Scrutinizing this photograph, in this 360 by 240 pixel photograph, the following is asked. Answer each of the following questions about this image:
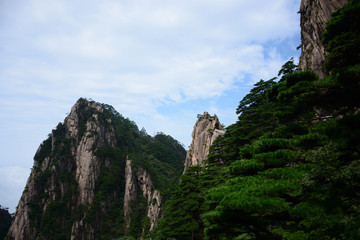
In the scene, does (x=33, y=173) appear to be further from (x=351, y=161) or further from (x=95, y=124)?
(x=351, y=161)

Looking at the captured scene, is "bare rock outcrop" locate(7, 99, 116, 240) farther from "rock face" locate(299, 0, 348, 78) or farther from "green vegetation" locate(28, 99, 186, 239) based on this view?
"rock face" locate(299, 0, 348, 78)

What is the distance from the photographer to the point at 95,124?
67.3 m

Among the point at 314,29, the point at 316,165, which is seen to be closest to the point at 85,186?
the point at 314,29

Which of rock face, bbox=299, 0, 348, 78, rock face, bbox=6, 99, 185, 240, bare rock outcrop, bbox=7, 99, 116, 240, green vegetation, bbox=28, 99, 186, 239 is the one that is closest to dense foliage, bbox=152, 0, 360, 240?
rock face, bbox=299, 0, 348, 78

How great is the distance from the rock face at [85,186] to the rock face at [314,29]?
3574cm

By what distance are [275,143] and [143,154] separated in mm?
65462

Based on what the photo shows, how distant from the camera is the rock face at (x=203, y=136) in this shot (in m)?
34.2

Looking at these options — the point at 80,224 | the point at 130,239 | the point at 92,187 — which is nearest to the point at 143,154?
the point at 92,187

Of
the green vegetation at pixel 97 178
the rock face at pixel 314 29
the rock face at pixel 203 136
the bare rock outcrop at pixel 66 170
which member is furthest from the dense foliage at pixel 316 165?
the bare rock outcrop at pixel 66 170

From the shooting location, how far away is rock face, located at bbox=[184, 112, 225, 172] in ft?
112

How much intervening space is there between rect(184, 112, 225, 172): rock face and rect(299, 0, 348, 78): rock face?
51.0 ft

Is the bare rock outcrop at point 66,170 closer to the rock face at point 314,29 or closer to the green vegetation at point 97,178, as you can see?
the green vegetation at point 97,178

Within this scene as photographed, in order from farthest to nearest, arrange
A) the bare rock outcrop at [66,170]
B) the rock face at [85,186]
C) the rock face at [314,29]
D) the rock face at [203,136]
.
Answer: the bare rock outcrop at [66,170]
the rock face at [85,186]
the rock face at [203,136]
the rock face at [314,29]

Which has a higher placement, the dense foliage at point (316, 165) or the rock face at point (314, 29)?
the rock face at point (314, 29)
